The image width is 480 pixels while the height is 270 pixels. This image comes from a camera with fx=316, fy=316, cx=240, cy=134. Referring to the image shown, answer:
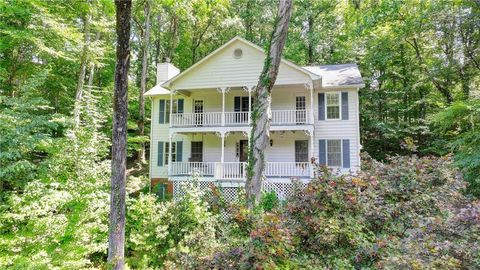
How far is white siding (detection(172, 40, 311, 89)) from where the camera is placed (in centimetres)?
1677

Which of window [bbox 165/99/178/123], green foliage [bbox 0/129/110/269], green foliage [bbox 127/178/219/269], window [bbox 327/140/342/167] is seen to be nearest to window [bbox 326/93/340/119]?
window [bbox 327/140/342/167]

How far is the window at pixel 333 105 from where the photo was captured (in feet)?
55.6

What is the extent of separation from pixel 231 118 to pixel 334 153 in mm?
5822

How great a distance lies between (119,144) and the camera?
710 centimetres

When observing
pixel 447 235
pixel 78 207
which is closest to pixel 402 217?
pixel 447 235

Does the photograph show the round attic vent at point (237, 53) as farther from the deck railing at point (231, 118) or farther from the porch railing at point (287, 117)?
the porch railing at point (287, 117)

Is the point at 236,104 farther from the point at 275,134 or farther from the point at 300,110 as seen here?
the point at 300,110

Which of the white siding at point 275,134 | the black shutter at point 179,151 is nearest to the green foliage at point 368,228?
the white siding at point 275,134

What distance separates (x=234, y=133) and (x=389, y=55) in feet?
37.8

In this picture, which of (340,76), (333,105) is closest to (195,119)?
(333,105)

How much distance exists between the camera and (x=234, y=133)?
59.1 ft

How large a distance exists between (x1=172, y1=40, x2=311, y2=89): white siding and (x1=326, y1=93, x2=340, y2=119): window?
306cm

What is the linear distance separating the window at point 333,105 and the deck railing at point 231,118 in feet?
5.01

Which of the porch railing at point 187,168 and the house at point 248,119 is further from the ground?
the house at point 248,119
